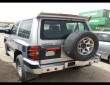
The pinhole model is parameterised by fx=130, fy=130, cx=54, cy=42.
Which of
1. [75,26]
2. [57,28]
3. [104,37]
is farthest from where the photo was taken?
[104,37]

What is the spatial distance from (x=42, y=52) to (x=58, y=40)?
515mm

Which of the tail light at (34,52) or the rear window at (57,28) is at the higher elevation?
the rear window at (57,28)

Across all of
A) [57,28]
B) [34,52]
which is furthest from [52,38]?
[34,52]

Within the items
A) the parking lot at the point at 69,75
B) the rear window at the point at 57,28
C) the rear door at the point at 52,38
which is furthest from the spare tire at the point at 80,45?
the parking lot at the point at 69,75

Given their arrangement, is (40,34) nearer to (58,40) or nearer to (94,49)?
(58,40)

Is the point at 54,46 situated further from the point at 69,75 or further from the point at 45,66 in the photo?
the point at 69,75

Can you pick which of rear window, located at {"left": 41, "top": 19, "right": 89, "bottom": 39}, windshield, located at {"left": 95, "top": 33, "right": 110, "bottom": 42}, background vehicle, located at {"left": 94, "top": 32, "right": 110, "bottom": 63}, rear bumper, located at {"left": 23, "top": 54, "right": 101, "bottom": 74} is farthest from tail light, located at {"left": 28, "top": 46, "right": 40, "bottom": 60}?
windshield, located at {"left": 95, "top": 33, "right": 110, "bottom": 42}

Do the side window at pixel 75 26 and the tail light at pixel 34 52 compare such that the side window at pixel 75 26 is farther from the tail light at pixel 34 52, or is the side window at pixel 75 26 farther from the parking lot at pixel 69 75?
the parking lot at pixel 69 75

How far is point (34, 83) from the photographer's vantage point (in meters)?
3.57

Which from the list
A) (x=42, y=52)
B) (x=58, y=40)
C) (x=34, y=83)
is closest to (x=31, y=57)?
(x=42, y=52)

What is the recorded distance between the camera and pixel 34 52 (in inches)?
115

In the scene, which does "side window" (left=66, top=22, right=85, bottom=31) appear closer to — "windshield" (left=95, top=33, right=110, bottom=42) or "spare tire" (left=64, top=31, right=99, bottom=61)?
"spare tire" (left=64, top=31, right=99, bottom=61)

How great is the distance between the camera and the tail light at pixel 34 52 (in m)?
2.90

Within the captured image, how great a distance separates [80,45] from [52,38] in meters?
0.69
